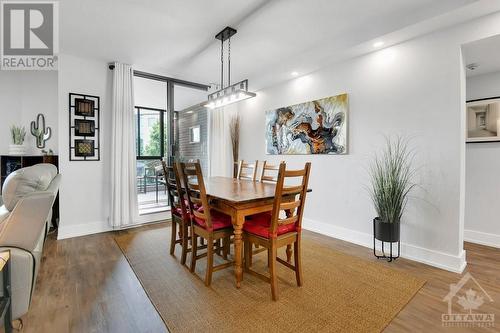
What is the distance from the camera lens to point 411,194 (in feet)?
9.06

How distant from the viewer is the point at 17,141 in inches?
153

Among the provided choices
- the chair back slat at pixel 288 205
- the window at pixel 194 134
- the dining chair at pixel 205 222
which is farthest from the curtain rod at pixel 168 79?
the chair back slat at pixel 288 205

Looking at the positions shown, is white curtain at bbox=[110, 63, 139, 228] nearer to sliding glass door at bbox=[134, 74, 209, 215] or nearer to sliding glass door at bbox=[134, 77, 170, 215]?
sliding glass door at bbox=[134, 74, 209, 215]

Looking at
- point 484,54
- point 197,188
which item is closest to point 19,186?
point 197,188

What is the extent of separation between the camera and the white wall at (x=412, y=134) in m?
2.45

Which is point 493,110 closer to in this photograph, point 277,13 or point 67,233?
point 277,13

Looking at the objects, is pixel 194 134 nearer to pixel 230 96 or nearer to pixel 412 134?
pixel 230 96

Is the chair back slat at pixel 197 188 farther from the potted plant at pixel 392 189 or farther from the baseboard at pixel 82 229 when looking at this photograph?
the baseboard at pixel 82 229

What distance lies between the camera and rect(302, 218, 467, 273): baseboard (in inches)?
96.3

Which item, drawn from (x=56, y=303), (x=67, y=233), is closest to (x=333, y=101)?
(x=56, y=303)

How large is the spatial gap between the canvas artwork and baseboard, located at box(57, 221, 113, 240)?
121 inches

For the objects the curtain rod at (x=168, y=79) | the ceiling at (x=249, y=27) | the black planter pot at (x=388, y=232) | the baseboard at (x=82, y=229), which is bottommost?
the baseboard at (x=82, y=229)

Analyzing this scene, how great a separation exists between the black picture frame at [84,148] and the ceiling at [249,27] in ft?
4.22

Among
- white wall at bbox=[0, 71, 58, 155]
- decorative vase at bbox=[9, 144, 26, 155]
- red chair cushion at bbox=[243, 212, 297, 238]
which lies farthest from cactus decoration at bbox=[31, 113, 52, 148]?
red chair cushion at bbox=[243, 212, 297, 238]
